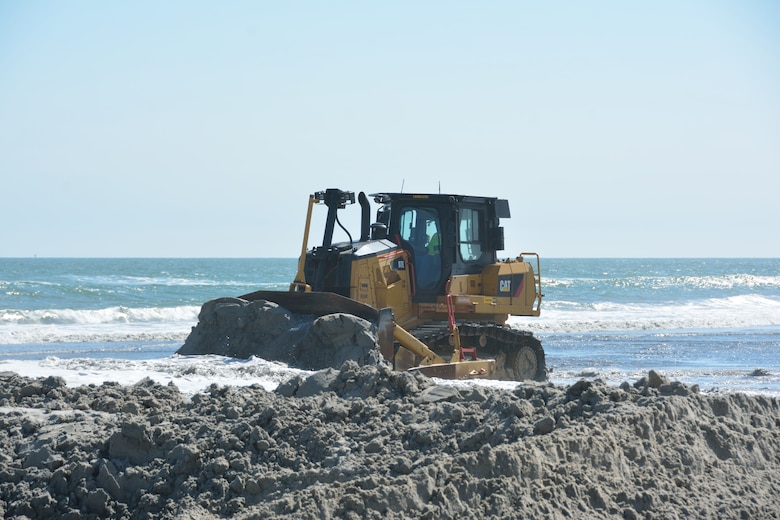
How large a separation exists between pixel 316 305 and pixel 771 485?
265 inches

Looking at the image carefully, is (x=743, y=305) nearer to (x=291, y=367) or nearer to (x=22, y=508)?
(x=291, y=367)

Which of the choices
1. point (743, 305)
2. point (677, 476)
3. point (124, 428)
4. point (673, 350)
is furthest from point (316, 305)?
point (743, 305)

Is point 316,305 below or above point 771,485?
above

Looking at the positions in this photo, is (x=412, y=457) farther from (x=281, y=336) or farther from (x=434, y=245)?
(x=434, y=245)

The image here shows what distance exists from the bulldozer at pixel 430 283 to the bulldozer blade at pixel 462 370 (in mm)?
15

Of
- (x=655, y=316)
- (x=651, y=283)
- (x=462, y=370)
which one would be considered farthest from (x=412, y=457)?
(x=651, y=283)

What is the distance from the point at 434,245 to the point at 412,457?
735 cm

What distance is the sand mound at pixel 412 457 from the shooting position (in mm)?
5902

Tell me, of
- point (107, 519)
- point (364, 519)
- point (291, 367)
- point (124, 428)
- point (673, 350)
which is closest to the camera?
point (364, 519)

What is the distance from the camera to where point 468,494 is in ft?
19.1

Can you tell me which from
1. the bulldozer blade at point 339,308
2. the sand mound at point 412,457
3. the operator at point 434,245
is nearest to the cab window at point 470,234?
the operator at point 434,245

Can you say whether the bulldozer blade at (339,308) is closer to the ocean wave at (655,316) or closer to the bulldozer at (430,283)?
the bulldozer at (430,283)

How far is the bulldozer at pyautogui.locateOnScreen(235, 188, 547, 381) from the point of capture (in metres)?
12.5

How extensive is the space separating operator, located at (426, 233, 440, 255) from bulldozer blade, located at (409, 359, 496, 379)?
1.68 m
